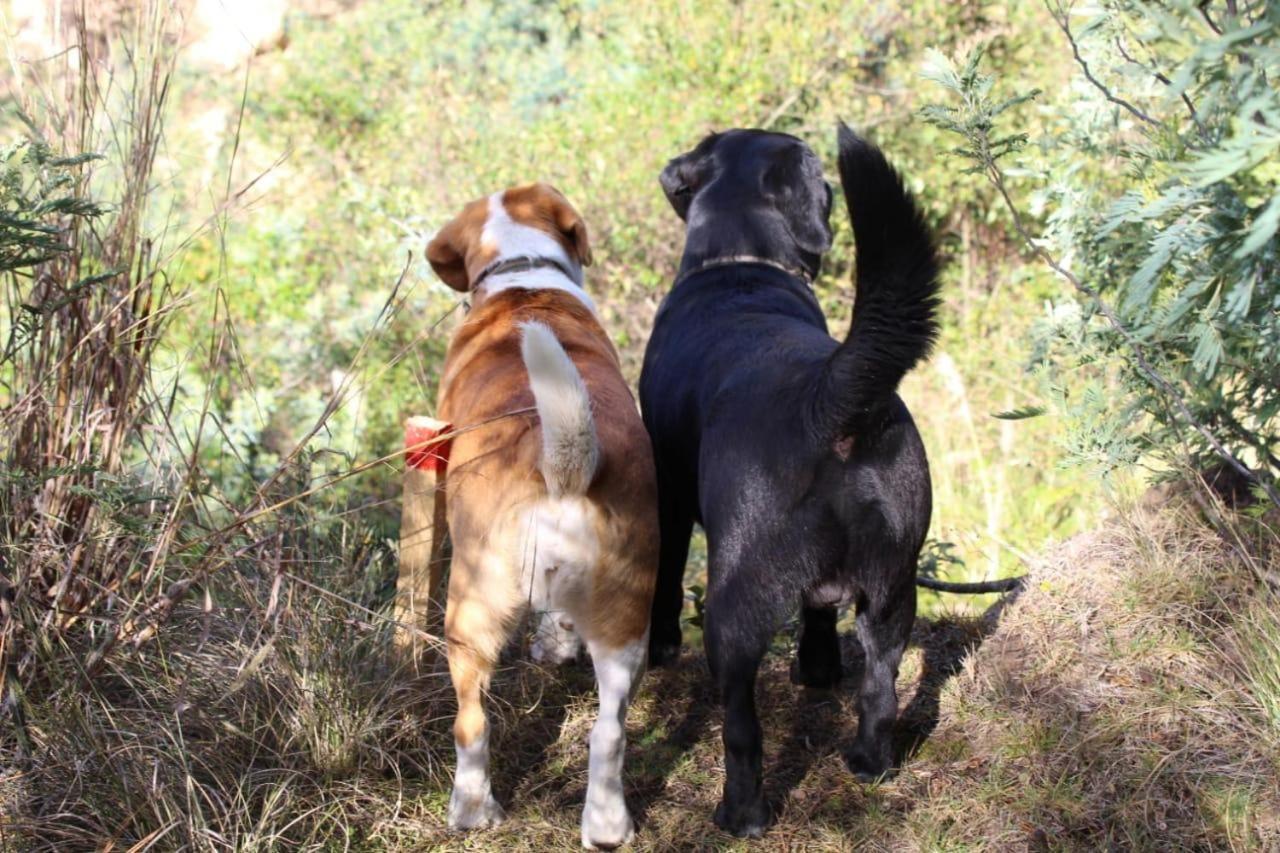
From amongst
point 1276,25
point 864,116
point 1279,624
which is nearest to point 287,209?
point 864,116

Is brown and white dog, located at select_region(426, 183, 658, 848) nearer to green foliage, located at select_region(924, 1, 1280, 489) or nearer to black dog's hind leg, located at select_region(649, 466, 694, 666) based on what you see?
black dog's hind leg, located at select_region(649, 466, 694, 666)

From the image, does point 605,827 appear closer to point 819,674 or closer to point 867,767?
point 867,767

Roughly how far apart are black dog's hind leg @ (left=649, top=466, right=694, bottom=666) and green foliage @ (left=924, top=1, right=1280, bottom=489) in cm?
132

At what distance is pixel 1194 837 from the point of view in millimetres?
3123

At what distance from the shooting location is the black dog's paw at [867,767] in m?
3.58

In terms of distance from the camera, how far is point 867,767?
3.59 m

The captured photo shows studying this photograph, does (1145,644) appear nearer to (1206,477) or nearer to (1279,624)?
(1279,624)

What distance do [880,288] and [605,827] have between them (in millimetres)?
1537

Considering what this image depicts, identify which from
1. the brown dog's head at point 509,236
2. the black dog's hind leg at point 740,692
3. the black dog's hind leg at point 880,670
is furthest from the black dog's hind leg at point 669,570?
the brown dog's head at point 509,236

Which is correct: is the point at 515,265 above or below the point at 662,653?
above

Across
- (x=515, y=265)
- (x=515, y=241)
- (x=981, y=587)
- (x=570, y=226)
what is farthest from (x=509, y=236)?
(x=981, y=587)

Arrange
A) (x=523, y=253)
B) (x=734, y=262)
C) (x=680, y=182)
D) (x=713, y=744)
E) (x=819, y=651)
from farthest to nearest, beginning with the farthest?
(x=680, y=182)
(x=734, y=262)
(x=523, y=253)
(x=819, y=651)
(x=713, y=744)

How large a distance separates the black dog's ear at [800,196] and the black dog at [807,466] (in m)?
0.52

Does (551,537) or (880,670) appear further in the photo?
(880,670)
